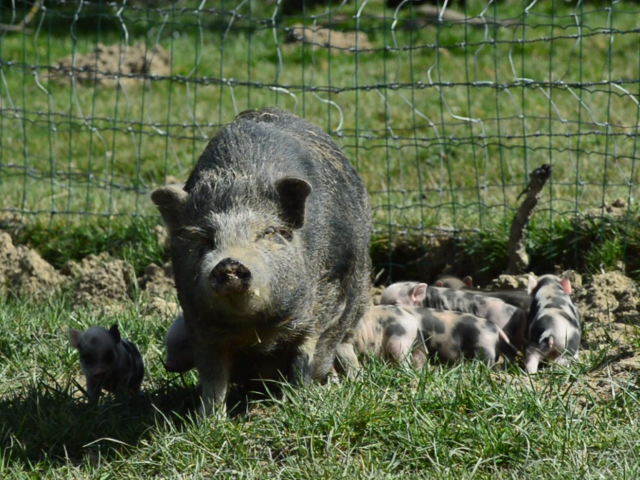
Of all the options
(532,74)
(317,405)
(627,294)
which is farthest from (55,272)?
(532,74)

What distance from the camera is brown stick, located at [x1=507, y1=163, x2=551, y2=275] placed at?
630 centimetres

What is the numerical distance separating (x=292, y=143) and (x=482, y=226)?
2.38 meters

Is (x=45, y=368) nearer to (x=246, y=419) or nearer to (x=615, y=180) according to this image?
(x=246, y=419)

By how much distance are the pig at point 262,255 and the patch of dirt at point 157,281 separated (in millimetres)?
1876

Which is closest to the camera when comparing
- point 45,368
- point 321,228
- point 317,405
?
point 317,405

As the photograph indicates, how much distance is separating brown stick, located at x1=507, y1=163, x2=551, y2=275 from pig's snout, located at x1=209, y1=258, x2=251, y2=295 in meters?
2.91

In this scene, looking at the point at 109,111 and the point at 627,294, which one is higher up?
the point at 109,111

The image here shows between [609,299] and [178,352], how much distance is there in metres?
2.73

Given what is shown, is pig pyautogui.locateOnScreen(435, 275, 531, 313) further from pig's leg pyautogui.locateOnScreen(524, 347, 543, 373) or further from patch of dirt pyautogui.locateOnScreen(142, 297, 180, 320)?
patch of dirt pyautogui.locateOnScreen(142, 297, 180, 320)

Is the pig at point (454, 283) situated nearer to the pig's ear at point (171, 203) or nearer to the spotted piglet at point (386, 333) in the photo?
the spotted piglet at point (386, 333)

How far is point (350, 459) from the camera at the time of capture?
13.3ft

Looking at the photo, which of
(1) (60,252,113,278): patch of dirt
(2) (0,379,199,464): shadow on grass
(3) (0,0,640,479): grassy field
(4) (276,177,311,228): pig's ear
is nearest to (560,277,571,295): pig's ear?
(3) (0,0,640,479): grassy field

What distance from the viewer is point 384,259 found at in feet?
24.0

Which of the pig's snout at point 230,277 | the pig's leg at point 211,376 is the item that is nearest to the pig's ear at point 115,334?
the pig's leg at point 211,376
